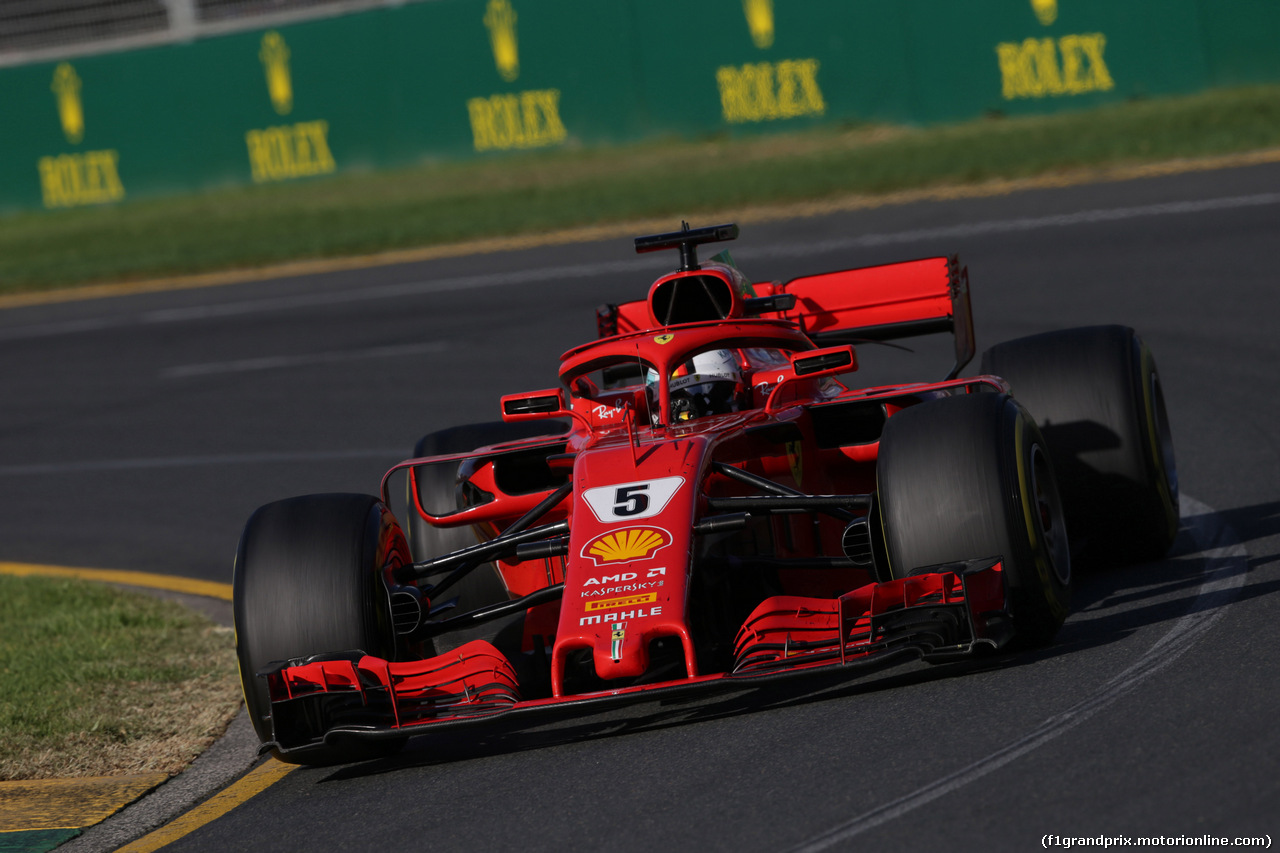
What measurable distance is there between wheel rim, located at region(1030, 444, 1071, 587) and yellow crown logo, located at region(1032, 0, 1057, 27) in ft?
53.3

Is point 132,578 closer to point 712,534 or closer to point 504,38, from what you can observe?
point 712,534

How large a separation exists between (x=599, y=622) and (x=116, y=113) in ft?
79.2

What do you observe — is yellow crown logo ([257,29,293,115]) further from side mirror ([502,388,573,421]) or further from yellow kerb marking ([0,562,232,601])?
side mirror ([502,388,573,421])

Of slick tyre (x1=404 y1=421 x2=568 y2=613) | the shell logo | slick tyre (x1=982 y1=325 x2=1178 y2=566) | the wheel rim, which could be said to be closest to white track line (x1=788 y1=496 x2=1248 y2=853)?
slick tyre (x1=982 y1=325 x2=1178 y2=566)

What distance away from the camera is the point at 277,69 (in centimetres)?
2634

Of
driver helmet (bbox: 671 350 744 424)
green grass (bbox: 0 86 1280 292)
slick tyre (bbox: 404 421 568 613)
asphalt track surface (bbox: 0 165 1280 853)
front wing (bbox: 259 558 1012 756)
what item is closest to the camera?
asphalt track surface (bbox: 0 165 1280 853)

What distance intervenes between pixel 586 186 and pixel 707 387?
1605 cm

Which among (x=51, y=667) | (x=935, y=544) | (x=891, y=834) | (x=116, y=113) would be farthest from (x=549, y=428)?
(x=116, y=113)

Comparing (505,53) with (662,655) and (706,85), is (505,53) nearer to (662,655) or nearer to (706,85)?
(706,85)

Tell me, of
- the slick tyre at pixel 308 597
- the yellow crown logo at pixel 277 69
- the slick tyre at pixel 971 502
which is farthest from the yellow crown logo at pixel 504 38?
the slick tyre at pixel 971 502

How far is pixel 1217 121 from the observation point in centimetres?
1925

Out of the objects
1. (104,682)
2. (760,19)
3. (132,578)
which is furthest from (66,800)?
(760,19)

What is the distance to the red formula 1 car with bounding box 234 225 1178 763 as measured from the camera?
5.47 meters

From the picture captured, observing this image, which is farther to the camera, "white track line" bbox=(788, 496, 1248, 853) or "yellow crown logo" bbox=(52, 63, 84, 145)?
"yellow crown logo" bbox=(52, 63, 84, 145)
